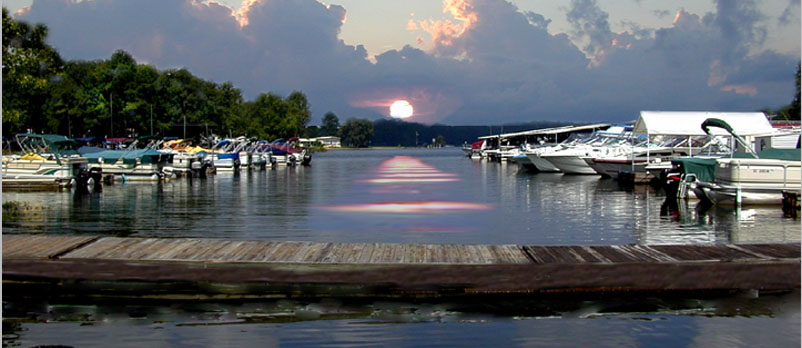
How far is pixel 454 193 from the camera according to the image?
40938 millimetres

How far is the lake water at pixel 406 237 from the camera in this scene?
1011 centimetres

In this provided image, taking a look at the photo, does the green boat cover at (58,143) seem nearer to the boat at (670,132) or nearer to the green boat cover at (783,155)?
the boat at (670,132)

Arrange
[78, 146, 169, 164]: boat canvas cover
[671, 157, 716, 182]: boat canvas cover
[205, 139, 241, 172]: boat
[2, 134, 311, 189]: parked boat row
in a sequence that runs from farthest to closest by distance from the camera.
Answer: [205, 139, 241, 172]: boat → [78, 146, 169, 164]: boat canvas cover → [2, 134, 311, 189]: parked boat row → [671, 157, 716, 182]: boat canvas cover

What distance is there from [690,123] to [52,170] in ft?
113

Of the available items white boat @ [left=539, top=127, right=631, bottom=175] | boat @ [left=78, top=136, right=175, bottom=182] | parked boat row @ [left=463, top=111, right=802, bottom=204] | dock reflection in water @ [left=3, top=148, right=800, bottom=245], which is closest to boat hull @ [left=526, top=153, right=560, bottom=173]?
parked boat row @ [left=463, top=111, right=802, bottom=204]

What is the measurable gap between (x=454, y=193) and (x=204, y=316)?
100 ft

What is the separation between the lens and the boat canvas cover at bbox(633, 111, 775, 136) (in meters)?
42.2

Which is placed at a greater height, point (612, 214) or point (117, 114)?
point (117, 114)

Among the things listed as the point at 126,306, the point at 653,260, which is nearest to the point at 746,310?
the point at 653,260

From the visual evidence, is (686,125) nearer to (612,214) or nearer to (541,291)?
(612,214)

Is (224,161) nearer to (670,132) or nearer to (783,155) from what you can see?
(670,132)

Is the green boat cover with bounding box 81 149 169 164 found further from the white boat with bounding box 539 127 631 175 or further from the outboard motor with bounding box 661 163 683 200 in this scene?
the outboard motor with bounding box 661 163 683 200

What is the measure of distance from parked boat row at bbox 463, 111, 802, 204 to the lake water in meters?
1.10

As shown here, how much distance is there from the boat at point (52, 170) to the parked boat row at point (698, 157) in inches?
1155
